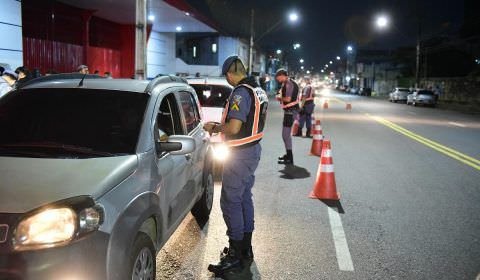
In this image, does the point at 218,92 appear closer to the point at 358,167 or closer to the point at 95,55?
the point at 358,167

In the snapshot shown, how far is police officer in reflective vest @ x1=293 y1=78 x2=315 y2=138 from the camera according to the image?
15547 millimetres

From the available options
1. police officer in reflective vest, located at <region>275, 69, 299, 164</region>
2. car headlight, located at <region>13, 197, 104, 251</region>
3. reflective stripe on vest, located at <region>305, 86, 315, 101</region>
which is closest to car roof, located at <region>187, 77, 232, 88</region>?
police officer in reflective vest, located at <region>275, 69, 299, 164</region>

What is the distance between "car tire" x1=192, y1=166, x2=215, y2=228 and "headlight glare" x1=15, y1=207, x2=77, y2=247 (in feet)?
10.3

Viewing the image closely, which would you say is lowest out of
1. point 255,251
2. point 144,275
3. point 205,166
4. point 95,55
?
point 255,251

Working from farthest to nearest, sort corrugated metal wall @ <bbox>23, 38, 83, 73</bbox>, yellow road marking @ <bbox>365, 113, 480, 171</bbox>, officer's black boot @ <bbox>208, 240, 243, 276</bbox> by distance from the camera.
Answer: corrugated metal wall @ <bbox>23, 38, 83, 73</bbox>
yellow road marking @ <bbox>365, 113, 480, 171</bbox>
officer's black boot @ <bbox>208, 240, 243, 276</bbox>

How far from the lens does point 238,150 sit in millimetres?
4594

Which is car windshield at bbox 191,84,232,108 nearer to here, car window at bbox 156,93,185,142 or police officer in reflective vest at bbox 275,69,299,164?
police officer in reflective vest at bbox 275,69,299,164

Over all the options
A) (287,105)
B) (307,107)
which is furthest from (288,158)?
(307,107)

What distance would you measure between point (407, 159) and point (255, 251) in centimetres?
733

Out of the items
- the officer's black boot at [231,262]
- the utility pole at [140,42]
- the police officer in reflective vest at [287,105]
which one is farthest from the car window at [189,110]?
the utility pole at [140,42]

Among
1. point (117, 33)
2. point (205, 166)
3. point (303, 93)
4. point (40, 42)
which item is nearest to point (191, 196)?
point (205, 166)

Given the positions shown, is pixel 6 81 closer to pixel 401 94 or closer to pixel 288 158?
pixel 288 158

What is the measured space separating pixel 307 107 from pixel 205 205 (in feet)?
32.3

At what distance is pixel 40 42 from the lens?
1803cm
